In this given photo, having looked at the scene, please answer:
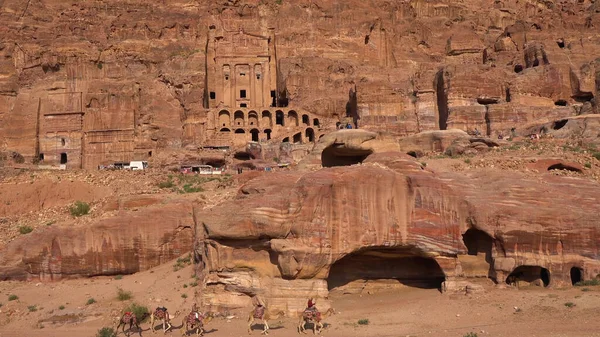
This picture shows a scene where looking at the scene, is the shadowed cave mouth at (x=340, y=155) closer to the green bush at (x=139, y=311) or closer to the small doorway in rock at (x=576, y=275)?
the small doorway in rock at (x=576, y=275)

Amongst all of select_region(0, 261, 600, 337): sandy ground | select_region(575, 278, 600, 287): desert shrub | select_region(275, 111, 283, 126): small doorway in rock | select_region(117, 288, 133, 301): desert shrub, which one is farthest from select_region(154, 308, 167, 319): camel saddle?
select_region(275, 111, 283, 126): small doorway in rock

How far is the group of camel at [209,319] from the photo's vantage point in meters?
21.5

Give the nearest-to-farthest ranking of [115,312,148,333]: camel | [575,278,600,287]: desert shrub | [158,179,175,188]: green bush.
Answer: [115,312,148,333]: camel, [575,278,600,287]: desert shrub, [158,179,175,188]: green bush

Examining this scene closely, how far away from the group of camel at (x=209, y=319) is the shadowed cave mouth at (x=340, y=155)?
1450 cm

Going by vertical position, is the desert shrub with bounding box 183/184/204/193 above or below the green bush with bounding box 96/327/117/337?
above

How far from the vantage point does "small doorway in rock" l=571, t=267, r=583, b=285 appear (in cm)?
2503

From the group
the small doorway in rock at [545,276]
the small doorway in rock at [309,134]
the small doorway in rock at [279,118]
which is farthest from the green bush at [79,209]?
the small doorway in rock at [279,118]

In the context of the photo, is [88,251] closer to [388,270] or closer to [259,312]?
[259,312]

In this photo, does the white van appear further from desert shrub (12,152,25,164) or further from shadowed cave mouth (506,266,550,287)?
shadowed cave mouth (506,266,550,287)

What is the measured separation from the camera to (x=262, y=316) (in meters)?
22.0

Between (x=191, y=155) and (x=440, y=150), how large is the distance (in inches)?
814

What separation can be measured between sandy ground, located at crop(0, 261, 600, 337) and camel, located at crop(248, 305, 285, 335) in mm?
258

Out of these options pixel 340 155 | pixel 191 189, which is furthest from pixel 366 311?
pixel 191 189

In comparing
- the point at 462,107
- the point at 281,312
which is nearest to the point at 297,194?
the point at 281,312
